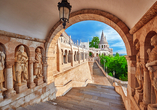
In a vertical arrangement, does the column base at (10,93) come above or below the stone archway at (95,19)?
below

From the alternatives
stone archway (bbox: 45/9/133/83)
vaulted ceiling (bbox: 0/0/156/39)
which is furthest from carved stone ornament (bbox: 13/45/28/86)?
stone archway (bbox: 45/9/133/83)

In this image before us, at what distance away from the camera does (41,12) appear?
3088mm

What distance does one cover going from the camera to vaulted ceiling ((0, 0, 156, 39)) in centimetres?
222

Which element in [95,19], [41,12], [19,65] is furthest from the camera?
[95,19]

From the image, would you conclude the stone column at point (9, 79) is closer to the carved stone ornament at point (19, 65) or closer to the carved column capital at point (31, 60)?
the carved stone ornament at point (19, 65)

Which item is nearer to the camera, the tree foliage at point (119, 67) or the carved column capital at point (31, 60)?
Answer: the carved column capital at point (31, 60)

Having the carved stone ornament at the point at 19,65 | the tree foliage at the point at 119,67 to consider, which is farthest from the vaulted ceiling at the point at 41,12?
the tree foliage at the point at 119,67

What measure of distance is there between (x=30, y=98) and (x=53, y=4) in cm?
363

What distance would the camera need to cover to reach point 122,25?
9.44 ft

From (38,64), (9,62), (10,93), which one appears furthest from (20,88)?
(38,64)

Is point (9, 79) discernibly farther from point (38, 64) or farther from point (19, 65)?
point (38, 64)

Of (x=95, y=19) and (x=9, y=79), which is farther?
(x=95, y=19)

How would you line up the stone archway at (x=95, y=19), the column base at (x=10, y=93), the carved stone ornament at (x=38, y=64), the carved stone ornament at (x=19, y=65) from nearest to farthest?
the column base at (x=10, y=93)
the stone archway at (x=95, y=19)
the carved stone ornament at (x=19, y=65)
the carved stone ornament at (x=38, y=64)

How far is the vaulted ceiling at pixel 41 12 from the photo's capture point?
2219mm
